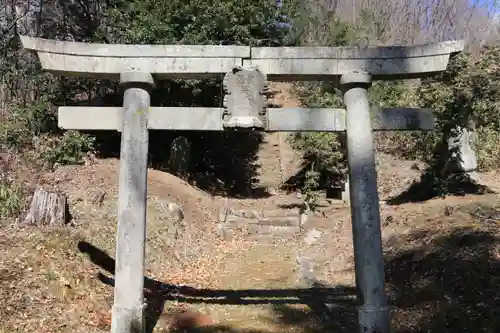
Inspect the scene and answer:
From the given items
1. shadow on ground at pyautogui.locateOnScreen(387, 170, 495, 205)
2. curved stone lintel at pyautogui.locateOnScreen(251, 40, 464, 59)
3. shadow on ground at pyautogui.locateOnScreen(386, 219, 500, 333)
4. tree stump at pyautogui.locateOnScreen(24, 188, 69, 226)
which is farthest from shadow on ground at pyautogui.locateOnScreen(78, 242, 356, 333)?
shadow on ground at pyautogui.locateOnScreen(387, 170, 495, 205)

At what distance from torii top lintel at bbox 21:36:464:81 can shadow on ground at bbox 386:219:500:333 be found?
2.92 meters

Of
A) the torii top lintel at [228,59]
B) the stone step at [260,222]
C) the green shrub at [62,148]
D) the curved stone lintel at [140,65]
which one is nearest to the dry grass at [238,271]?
the stone step at [260,222]

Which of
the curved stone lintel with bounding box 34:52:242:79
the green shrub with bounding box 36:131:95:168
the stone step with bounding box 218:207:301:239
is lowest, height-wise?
the stone step with bounding box 218:207:301:239

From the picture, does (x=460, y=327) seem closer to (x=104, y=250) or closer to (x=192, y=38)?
(x=104, y=250)

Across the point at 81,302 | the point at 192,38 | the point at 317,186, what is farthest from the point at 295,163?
the point at 81,302

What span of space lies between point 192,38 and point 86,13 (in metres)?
4.69

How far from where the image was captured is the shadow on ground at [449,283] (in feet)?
19.0

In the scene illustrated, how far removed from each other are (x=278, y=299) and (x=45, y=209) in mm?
4105

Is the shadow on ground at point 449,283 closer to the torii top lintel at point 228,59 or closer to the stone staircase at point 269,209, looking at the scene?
the torii top lintel at point 228,59

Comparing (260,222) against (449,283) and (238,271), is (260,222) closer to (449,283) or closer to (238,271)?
(238,271)

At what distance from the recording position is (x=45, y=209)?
7.92 metres

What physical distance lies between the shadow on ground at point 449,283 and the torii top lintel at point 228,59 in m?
2.92

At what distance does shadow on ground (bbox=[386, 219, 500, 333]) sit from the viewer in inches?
229

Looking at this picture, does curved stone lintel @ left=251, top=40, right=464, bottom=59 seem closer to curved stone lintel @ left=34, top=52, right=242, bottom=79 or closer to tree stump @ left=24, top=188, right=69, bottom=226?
curved stone lintel @ left=34, top=52, right=242, bottom=79
